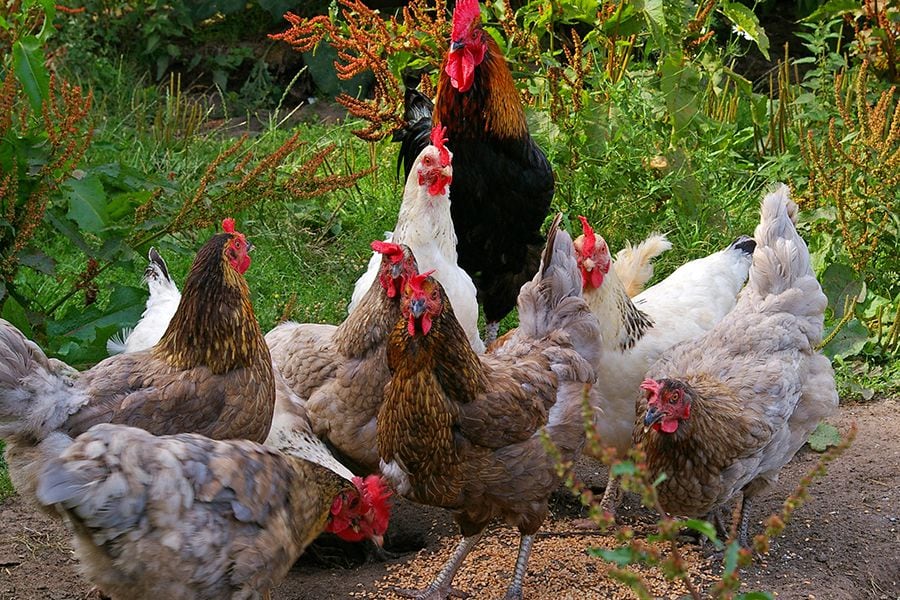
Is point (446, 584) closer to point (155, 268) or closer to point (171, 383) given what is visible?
point (171, 383)

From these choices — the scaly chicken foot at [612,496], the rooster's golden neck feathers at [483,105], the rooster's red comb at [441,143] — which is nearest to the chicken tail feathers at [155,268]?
the rooster's red comb at [441,143]

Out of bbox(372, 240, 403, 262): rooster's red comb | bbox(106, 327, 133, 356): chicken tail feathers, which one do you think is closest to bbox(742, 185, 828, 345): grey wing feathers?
bbox(372, 240, 403, 262): rooster's red comb

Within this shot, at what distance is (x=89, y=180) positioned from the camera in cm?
494

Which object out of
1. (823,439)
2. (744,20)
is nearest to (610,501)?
(823,439)

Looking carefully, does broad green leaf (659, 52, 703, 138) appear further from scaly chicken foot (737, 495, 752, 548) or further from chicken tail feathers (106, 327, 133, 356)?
chicken tail feathers (106, 327, 133, 356)

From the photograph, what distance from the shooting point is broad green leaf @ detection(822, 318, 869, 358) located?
5.81 metres

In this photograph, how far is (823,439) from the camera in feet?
17.1

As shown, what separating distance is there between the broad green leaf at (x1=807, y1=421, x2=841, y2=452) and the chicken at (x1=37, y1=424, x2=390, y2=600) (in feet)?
9.26

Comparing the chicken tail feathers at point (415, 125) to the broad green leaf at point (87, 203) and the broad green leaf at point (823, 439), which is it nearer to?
the broad green leaf at point (87, 203)

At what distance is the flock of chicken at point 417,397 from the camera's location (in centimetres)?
321

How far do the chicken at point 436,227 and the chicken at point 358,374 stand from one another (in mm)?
447

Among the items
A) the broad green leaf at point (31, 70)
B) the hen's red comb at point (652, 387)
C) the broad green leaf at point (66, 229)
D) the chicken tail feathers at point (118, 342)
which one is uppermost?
the broad green leaf at point (31, 70)

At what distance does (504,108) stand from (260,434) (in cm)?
220

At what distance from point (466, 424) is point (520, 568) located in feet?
2.12
